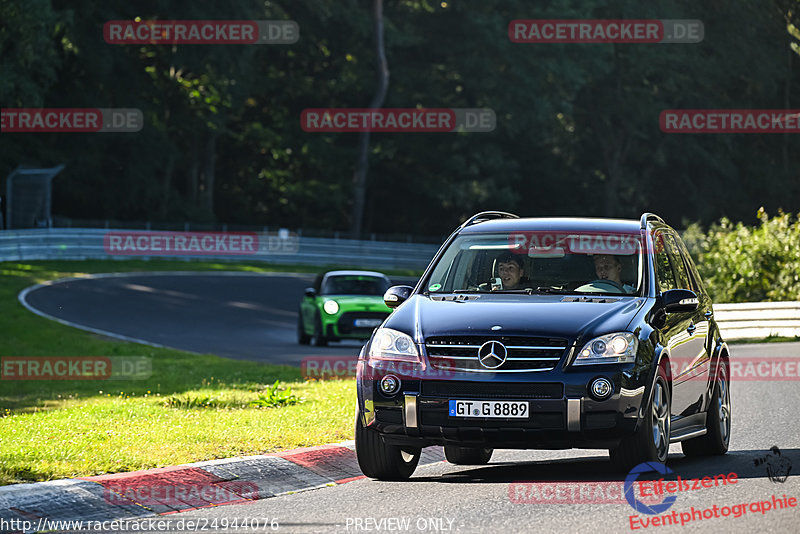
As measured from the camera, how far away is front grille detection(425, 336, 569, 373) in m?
8.52

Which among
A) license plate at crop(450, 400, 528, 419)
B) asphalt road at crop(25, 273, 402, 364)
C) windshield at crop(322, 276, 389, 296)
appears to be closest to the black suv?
license plate at crop(450, 400, 528, 419)

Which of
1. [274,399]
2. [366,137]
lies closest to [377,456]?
[274,399]

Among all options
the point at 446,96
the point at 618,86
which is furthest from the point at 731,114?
the point at 446,96

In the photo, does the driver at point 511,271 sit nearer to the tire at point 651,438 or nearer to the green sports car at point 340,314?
the tire at point 651,438

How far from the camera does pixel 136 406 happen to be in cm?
1295

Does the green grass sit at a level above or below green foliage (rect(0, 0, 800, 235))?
below

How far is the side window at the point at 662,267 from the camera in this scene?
33.2ft

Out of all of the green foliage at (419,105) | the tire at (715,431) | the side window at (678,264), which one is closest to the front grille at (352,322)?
the side window at (678,264)

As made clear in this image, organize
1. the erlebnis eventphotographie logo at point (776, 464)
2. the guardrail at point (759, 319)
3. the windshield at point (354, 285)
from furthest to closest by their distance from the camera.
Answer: the windshield at point (354, 285) < the guardrail at point (759, 319) < the erlebnis eventphotographie logo at point (776, 464)

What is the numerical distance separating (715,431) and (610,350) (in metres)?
2.33

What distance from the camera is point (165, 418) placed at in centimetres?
1170

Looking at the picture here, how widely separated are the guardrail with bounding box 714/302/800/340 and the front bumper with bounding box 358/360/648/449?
18.3 m

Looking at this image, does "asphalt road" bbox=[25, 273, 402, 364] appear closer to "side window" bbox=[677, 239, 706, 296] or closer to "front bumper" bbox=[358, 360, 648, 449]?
"side window" bbox=[677, 239, 706, 296]

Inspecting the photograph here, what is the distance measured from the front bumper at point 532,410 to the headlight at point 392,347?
172 millimetres
